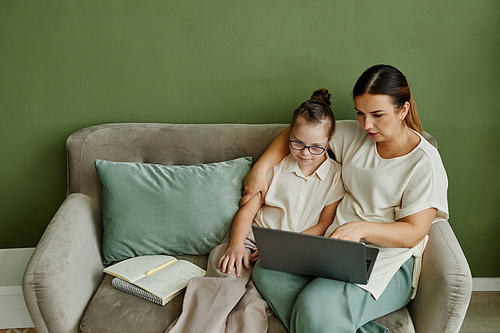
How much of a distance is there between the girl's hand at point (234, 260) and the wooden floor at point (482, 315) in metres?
1.07

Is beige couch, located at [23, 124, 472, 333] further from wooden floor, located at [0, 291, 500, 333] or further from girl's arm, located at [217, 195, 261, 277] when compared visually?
wooden floor, located at [0, 291, 500, 333]

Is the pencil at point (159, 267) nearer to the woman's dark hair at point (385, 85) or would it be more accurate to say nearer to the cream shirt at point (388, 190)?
the cream shirt at point (388, 190)

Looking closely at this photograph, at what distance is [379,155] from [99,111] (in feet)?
4.47

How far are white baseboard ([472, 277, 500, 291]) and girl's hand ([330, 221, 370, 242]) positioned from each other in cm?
123

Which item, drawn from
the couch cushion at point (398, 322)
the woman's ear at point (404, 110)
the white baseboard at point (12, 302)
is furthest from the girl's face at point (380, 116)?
the white baseboard at point (12, 302)

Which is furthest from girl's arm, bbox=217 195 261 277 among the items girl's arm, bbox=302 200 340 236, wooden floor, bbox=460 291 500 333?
wooden floor, bbox=460 291 500 333

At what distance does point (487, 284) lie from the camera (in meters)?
2.08

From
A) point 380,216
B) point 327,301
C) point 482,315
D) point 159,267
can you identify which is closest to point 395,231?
point 380,216

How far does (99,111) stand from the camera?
6.24ft

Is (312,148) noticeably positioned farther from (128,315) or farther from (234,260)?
(128,315)

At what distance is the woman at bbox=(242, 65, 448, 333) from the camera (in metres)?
1.22


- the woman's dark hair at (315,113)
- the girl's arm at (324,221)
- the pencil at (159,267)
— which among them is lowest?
the pencil at (159,267)

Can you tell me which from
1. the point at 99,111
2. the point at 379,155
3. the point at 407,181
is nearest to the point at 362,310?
the point at 407,181

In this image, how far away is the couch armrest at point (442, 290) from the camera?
1193 millimetres
